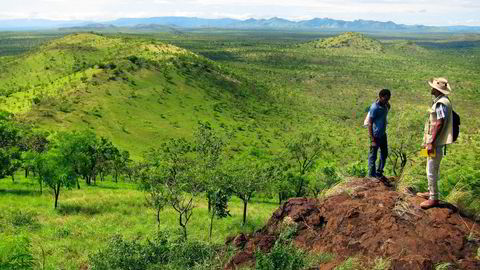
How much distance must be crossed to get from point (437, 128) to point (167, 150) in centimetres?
7458

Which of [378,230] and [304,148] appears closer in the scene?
[378,230]

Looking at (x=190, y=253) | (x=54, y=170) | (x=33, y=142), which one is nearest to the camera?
(x=190, y=253)

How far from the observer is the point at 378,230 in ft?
40.0

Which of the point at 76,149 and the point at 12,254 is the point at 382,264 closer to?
the point at 12,254

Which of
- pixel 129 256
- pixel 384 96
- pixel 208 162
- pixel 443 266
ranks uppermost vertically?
pixel 384 96

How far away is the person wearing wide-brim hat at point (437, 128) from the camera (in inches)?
453

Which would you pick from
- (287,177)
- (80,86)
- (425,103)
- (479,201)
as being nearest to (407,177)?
(479,201)

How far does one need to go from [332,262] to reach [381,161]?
18.6 feet

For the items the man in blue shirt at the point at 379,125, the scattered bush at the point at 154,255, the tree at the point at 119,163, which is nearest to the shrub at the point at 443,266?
the man in blue shirt at the point at 379,125

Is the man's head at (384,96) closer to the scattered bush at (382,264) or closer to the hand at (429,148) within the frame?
the hand at (429,148)

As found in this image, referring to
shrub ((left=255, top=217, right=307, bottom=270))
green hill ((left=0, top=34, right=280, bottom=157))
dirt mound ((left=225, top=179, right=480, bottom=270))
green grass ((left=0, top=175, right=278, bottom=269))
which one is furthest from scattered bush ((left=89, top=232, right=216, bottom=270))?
green hill ((left=0, top=34, right=280, bottom=157))

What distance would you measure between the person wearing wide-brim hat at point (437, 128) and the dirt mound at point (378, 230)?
1025 mm

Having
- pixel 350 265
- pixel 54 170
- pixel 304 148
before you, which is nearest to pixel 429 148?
pixel 350 265

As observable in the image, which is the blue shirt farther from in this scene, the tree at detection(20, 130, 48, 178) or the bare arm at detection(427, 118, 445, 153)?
the tree at detection(20, 130, 48, 178)
